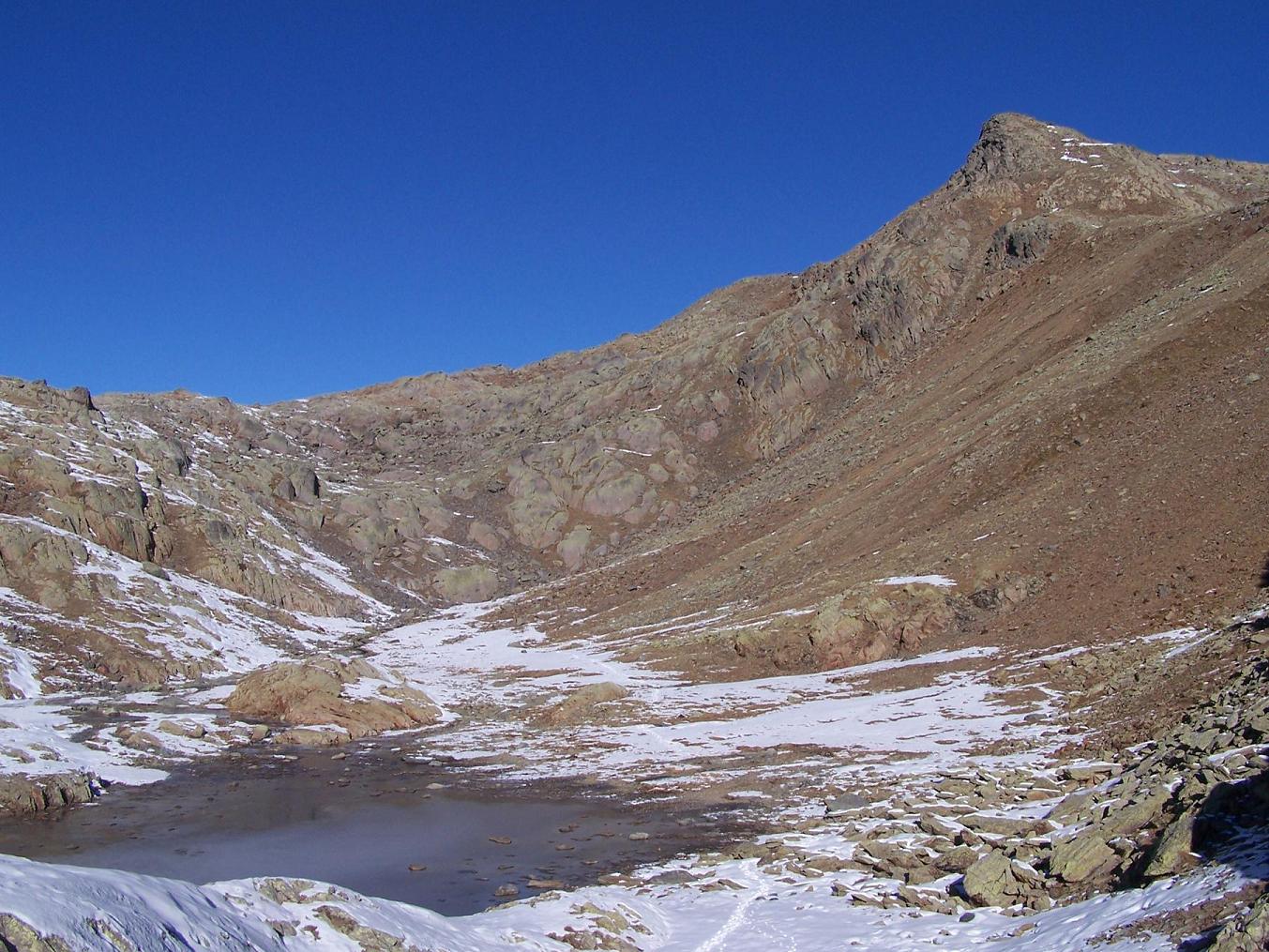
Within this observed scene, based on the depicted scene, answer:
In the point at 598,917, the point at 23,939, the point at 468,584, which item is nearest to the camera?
the point at 23,939

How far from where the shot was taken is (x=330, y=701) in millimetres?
39125

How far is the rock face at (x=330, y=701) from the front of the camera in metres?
38.1

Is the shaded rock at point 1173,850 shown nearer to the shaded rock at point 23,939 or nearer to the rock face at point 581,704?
the shaded rock at point 23,939

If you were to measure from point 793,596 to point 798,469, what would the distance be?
26.4 meters

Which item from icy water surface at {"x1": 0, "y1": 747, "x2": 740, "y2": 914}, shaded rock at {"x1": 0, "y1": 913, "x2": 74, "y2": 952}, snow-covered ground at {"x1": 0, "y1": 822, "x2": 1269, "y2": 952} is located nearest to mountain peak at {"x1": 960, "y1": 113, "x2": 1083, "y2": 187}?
A: icy water surface at {"x1": 0, "y1": 747, "x2": 740, "y2": 914}

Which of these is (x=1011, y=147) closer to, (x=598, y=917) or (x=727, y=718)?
(x=727, y=718)

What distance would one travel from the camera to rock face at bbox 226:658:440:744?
125ft

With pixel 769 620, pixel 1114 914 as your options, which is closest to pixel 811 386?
pixel 769 620

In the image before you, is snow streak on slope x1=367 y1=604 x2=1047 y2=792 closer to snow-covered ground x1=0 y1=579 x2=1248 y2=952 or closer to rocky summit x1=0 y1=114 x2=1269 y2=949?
snow-covered ground x1=0 y1=579 x2=1248 y2=952

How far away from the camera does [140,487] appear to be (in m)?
66.1

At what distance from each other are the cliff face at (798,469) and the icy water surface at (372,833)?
17628 mm

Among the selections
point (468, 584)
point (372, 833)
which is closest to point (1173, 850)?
point (372, 833)

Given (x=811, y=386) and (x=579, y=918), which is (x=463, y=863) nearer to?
(x=579, y=918)

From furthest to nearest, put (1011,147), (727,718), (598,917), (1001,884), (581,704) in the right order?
(1011,147)
(581,704)
(727,718)
(598,917)
(1001,884)
